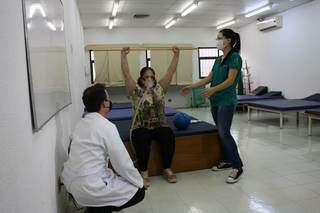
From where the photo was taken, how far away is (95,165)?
158cm

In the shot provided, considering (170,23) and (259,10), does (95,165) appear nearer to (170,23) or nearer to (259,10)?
(259,10)

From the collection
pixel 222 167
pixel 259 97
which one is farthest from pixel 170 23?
pixel 222 167

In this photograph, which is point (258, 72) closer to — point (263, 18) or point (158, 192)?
point (263, 18)

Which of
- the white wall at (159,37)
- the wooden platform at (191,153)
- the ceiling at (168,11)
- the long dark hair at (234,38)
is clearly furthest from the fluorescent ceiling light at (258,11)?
the wooden platform at (191,153)

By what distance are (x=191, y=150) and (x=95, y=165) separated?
1.72 meters

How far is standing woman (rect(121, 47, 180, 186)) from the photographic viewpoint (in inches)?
111

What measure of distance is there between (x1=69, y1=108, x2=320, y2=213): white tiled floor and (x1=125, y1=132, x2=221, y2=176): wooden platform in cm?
10

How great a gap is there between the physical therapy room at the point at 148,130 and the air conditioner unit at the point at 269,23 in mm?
35

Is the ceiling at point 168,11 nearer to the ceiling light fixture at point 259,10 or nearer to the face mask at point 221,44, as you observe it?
the ceiling light fixture at point 259,10

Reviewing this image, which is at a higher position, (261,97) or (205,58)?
(205,58)

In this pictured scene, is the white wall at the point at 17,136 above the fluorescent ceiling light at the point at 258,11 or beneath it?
beneath

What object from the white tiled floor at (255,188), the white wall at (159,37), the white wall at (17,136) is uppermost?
the white wall at (159,37)

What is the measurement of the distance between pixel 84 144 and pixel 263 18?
8075 millimetres

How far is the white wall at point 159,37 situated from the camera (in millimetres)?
9094
